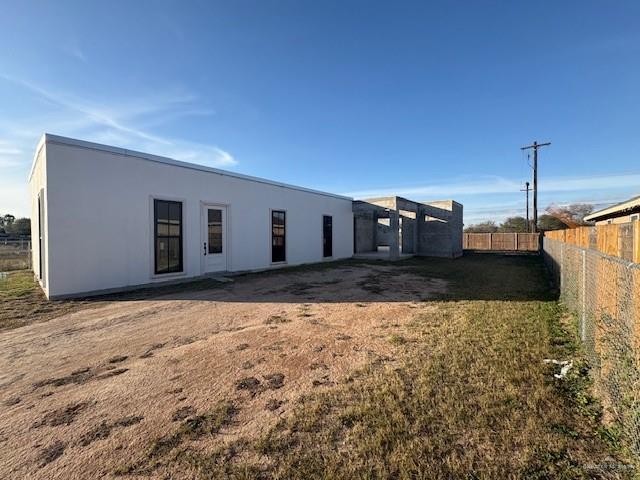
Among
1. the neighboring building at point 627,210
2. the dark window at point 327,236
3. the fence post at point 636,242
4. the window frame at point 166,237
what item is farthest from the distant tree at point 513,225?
the fence post at point 636,242

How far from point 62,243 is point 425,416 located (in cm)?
822

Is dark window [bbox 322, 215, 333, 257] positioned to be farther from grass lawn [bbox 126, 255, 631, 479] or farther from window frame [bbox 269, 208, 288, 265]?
grass lawn [bbox 126, 255, 631, 479]

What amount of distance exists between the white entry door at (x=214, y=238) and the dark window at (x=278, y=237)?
2261 millimetres

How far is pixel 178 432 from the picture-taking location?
2225mm

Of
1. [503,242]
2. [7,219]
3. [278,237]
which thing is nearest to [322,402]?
[278,237]

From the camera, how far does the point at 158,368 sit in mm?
3322

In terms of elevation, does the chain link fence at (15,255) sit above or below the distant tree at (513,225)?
below

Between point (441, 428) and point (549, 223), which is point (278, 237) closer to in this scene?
point (441, 428)

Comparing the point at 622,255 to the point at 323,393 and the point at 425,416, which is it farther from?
the point at 323,393

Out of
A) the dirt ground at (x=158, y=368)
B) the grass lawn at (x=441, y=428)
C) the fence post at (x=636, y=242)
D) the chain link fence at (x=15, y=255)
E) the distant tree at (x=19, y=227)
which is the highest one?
the distant tree at (x=19, y=227)

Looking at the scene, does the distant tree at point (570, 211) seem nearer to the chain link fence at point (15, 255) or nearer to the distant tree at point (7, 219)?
the chain link fence at point (15, 255)

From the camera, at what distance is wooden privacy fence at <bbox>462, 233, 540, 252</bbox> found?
Result: 81.0 feet

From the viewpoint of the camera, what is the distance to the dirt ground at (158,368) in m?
2.14

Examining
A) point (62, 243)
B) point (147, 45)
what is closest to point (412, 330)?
point (62, 243)
